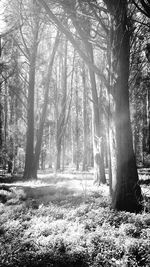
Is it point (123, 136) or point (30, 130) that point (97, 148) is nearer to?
point (123, 136)

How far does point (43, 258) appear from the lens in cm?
374

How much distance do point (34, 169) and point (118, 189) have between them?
8.88 m

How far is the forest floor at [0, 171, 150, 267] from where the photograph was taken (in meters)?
3.64

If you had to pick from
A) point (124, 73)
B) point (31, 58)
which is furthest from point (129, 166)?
point (31, 58)

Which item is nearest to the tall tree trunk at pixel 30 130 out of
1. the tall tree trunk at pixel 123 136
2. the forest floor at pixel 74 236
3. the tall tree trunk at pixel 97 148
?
the tall tree trunk at pixel 97 148

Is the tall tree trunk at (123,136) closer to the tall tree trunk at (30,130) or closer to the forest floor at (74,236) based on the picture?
the forest floor at (74,236)

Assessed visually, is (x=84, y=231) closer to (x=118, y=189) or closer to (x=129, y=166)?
(x=118, y=189)

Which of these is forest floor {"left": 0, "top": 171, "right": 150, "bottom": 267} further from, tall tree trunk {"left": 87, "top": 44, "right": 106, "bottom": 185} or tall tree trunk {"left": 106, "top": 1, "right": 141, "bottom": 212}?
tall tree trunk {"left": 87, "top": 44, "right": 106, "bottom": 185}

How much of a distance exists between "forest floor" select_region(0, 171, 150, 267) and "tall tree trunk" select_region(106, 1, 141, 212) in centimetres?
41

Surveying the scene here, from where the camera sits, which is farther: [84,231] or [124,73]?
[124,73]

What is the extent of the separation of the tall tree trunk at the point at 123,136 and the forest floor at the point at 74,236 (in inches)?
16.2

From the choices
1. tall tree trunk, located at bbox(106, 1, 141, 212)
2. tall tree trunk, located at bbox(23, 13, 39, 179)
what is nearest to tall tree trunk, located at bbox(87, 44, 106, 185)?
tall tree trunk, located at bbox(106, 1, 141, 212)

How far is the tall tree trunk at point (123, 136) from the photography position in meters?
5.62

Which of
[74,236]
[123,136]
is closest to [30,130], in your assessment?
[123,136]
